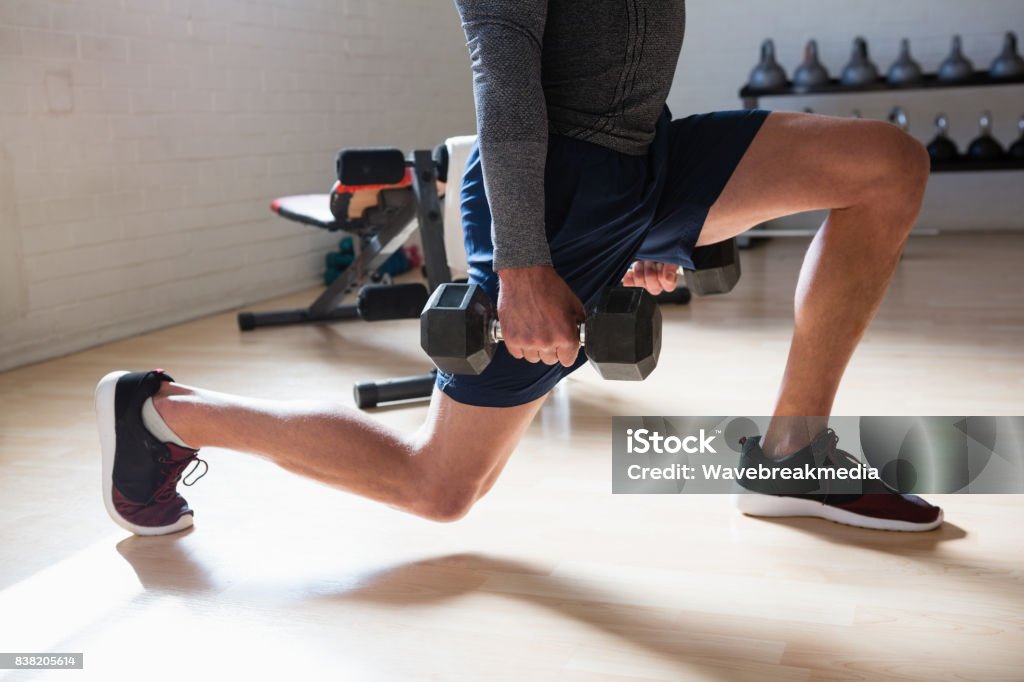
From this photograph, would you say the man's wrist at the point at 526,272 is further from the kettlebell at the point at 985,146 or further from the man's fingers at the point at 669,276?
the kettlebell at the point at 985,146

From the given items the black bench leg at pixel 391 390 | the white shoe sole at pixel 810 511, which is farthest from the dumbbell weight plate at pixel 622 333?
the black bench leg at pixel 391 390

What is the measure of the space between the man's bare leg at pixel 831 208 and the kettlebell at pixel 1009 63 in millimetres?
4013

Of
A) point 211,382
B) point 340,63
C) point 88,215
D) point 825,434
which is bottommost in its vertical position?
point 211,382

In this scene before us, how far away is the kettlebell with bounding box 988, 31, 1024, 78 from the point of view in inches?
192

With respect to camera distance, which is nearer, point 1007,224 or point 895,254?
point 895,254

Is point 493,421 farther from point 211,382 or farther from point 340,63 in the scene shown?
point 340,63

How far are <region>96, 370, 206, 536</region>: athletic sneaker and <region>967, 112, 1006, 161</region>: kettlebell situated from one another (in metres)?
4.51

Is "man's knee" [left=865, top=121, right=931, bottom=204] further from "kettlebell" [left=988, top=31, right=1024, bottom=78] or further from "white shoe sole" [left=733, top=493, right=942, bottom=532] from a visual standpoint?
"kettlebell" [left=988, top=31, right=1024, bottom=78]

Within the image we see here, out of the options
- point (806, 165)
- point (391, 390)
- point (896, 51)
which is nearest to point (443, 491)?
point (806, 165)

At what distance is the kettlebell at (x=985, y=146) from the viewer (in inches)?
196

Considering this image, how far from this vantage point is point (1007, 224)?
5.52 m

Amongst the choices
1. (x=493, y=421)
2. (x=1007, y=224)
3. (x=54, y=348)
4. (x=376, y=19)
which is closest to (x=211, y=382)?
(x=54, y=348)

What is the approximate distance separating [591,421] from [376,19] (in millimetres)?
3123

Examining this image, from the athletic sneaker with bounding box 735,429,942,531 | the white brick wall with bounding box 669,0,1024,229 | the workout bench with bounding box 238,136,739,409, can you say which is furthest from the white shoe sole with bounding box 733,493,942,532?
the white brick wall with bounding box 669,0,1024,229
